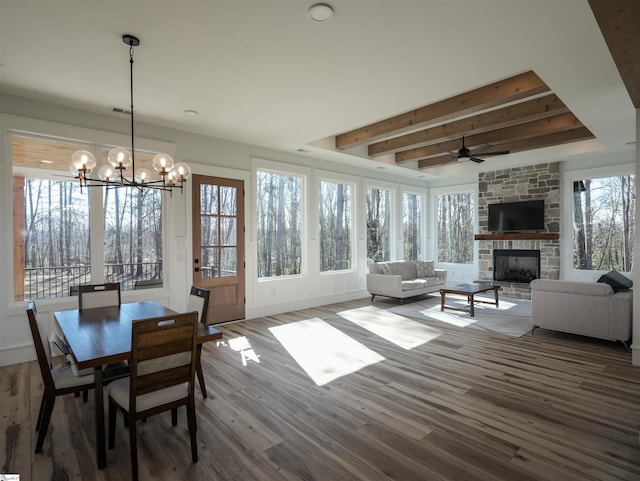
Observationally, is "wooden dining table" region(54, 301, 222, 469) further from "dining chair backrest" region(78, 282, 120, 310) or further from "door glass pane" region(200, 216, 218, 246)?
"door glass pane" region(200, 216, 218, 246)

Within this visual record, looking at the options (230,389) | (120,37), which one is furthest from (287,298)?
(120,37)

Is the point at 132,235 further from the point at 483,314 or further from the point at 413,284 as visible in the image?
the point at 483,314

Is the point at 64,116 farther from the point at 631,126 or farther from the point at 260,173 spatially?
the point at 631,126

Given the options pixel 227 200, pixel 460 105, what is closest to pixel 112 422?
pixel 227 200

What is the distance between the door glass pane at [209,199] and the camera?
212 inches

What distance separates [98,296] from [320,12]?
337 centimetres

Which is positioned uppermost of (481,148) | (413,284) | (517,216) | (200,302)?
(481,148)

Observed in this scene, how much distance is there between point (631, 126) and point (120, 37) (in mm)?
6415

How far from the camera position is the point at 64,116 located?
4.24m

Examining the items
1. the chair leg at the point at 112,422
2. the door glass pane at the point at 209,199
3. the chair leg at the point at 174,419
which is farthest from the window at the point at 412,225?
the chair leg at the point at 112,422

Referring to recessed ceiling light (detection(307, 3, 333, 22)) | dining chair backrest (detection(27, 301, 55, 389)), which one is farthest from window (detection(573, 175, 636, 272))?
dining chair backrest (detection(27, 301, 55, 389))

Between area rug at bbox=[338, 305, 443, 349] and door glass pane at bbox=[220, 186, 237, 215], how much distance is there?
260 cm

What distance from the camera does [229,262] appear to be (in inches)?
224

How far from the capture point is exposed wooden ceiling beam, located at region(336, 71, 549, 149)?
12.7 ft
